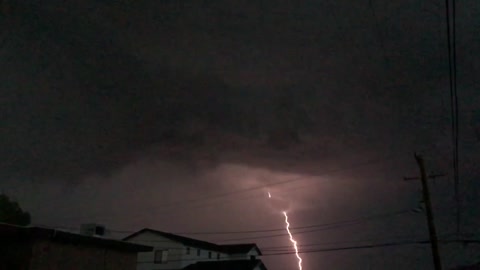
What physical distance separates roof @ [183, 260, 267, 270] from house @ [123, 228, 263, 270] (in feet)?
2.56

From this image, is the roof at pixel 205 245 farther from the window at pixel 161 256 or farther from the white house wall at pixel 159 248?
the window at pixel 161 256

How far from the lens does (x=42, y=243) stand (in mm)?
18172

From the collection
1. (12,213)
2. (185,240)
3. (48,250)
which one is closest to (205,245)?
(185,240)

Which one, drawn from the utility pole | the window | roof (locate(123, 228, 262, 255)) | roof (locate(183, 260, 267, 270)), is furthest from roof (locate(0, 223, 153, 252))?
roof (locate(123, 228, 262, 255))

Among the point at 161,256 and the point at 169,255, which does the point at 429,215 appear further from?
the point at 169,255

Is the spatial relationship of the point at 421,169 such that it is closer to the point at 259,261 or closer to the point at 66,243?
the point at 66,243

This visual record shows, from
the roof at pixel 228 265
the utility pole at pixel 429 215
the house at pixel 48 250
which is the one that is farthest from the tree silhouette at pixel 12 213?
the utility pole at pixel 429 215

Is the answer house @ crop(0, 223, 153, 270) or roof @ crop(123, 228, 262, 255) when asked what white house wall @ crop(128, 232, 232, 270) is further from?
house @ crop(0, 223, 153, 270)

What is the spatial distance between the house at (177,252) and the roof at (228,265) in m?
0.78

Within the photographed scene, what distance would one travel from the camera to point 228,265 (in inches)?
1852

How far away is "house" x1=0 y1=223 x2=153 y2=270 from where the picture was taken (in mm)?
17891

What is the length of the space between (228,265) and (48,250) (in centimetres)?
3096

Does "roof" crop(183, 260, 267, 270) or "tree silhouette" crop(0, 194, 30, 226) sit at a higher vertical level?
"tree silhouette" crop(0, 194, 30, 226)

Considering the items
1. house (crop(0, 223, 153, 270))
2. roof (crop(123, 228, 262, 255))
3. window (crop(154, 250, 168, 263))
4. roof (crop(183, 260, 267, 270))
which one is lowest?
house (crop(0, 223, 153, 270))
